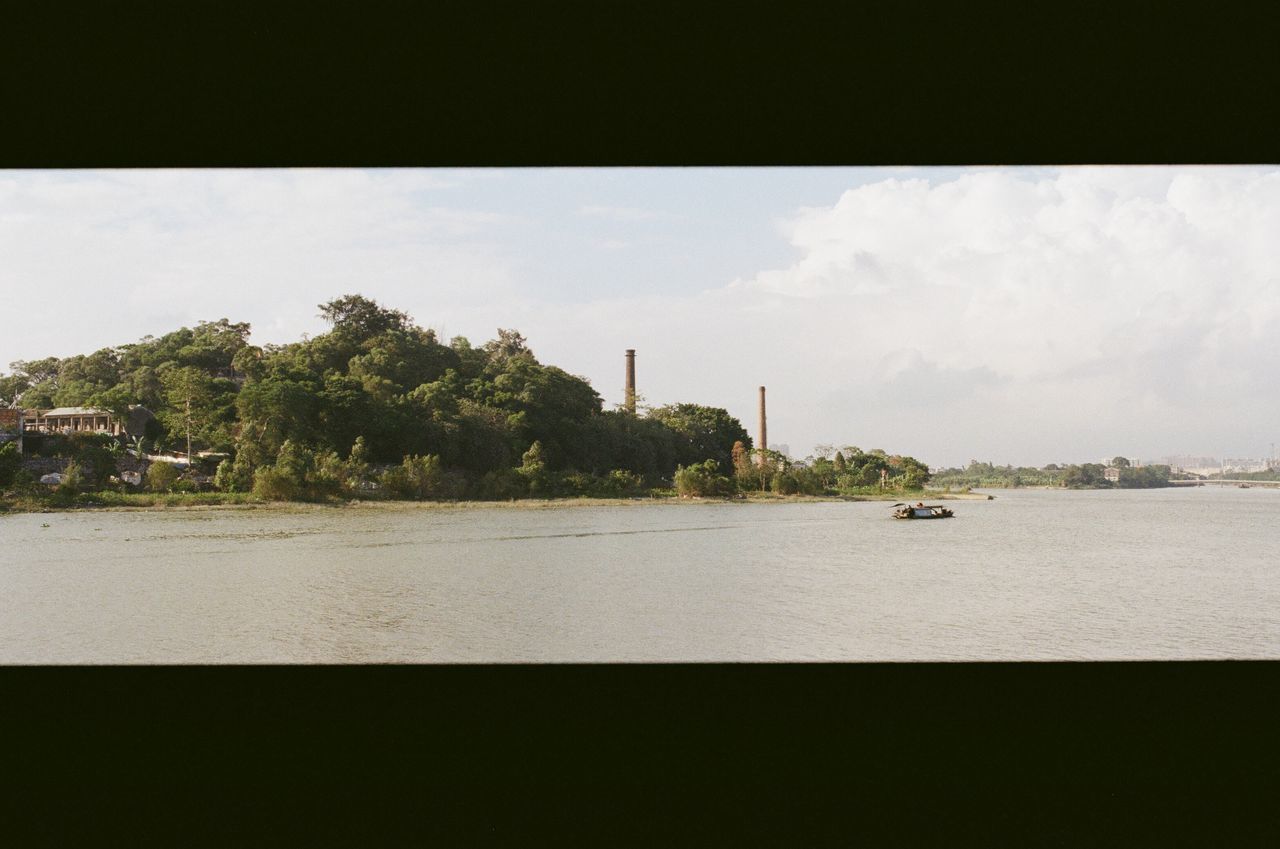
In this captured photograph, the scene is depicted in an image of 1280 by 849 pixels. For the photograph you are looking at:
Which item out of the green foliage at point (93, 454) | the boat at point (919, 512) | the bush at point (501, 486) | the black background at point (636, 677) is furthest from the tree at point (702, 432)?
the black background at point (636, 677)

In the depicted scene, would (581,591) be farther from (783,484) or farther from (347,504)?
(783,484)

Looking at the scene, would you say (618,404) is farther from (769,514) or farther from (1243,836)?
(1243,836)

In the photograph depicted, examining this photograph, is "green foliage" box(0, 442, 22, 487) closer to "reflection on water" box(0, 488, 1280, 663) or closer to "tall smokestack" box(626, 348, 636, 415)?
"reflection on water" box(0, 488, 1280, 663)

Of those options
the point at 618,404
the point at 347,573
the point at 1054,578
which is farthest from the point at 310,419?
the point at 1054,578

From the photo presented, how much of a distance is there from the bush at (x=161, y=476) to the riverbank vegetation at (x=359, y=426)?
0.03 metres

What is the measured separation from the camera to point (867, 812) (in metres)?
2.43

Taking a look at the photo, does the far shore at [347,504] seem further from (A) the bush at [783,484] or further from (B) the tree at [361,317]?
(B) the tree at [361,317]

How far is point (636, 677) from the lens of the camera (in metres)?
3.02

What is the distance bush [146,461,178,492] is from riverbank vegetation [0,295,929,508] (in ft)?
0.10

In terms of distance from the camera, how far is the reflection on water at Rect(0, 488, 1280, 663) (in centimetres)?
1578

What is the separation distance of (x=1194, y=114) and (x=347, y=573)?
1717 centimetres

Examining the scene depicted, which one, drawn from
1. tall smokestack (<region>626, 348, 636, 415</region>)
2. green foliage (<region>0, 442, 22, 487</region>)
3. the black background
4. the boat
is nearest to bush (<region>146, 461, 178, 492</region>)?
green foliage (<region>0, 442, 22, 487</region>)

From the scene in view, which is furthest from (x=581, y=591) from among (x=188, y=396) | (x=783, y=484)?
(x=783, y=484)

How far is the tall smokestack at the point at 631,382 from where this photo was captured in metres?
26.0
